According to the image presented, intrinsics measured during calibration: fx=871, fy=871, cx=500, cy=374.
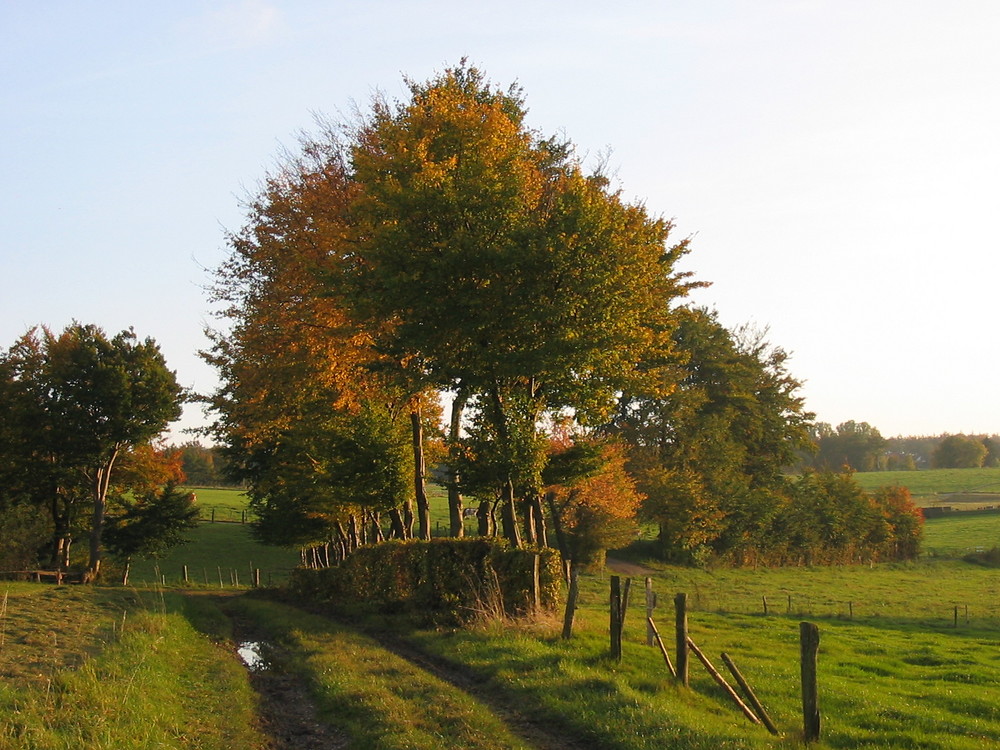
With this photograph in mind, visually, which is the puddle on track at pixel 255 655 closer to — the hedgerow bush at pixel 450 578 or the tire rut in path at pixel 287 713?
the tire rut in path at pixel 287 713

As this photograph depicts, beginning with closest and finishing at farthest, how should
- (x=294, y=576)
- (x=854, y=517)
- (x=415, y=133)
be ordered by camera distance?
1. (x=415, y=133)
2. (x=294, y=576)
3. (x=854, y=517)

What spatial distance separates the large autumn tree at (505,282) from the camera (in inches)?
774

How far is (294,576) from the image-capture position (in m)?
33.8

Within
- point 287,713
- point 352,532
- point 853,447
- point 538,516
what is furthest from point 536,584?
point 853,447

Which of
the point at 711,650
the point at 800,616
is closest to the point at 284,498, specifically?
the point at 800,616

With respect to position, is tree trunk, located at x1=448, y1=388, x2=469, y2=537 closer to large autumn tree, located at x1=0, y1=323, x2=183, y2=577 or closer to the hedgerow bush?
the hedgerow bush

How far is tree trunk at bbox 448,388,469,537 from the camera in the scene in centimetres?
2223

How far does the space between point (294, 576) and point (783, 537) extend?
144 feet

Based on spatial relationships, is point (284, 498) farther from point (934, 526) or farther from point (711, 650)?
point (934, 526)

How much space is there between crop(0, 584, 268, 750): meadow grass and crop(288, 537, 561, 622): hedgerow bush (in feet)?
17.2

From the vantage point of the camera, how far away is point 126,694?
38.3 ft

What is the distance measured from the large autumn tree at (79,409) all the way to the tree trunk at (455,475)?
80.1 feet

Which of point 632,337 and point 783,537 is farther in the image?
point 783,537

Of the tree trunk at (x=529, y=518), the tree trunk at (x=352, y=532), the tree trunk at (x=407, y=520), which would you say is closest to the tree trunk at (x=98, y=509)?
the tree trunk at (x=352, y=532)
